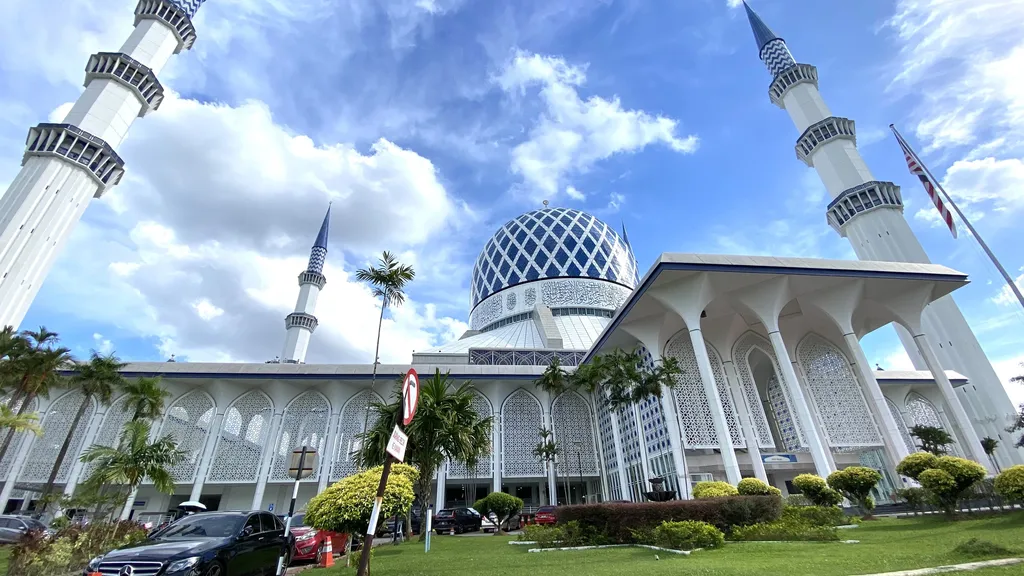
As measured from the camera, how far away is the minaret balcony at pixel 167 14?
34.4m

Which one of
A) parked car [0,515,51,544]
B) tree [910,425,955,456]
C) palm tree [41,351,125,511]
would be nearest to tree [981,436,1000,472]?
tree [910,425,955,456]

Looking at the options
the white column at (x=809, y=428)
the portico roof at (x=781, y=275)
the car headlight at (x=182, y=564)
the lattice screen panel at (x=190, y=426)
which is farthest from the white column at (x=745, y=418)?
the lattice screen panel at (x=190, y=426)

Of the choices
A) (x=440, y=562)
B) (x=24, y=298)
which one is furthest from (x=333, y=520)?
(x=24, y=298)

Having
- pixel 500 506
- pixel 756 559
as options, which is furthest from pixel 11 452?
pixel 756 559

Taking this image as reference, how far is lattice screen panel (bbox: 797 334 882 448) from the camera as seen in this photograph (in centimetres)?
2330

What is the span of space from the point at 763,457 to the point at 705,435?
3.21 m

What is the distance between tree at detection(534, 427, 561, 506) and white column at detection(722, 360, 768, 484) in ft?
33.5

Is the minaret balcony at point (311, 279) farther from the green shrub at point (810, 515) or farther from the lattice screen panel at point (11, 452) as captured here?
the green shrub at point (810, 515)

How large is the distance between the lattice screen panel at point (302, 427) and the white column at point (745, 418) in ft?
77.8

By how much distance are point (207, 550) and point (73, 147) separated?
114 ft

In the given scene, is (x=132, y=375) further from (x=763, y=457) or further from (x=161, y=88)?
(x=763, y=457)

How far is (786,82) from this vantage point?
37.9m

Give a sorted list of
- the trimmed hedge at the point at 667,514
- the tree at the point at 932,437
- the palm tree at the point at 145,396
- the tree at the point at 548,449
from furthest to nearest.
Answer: the tree at the point at 932,437
the tree at the point at 548,449
the palm tree at the point at 145,396
the trimmed hedge at the point at 667,514

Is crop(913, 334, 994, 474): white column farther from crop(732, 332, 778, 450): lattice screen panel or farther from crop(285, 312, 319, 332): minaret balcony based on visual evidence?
crop(285, 312, 319, 332): minaret balcony
